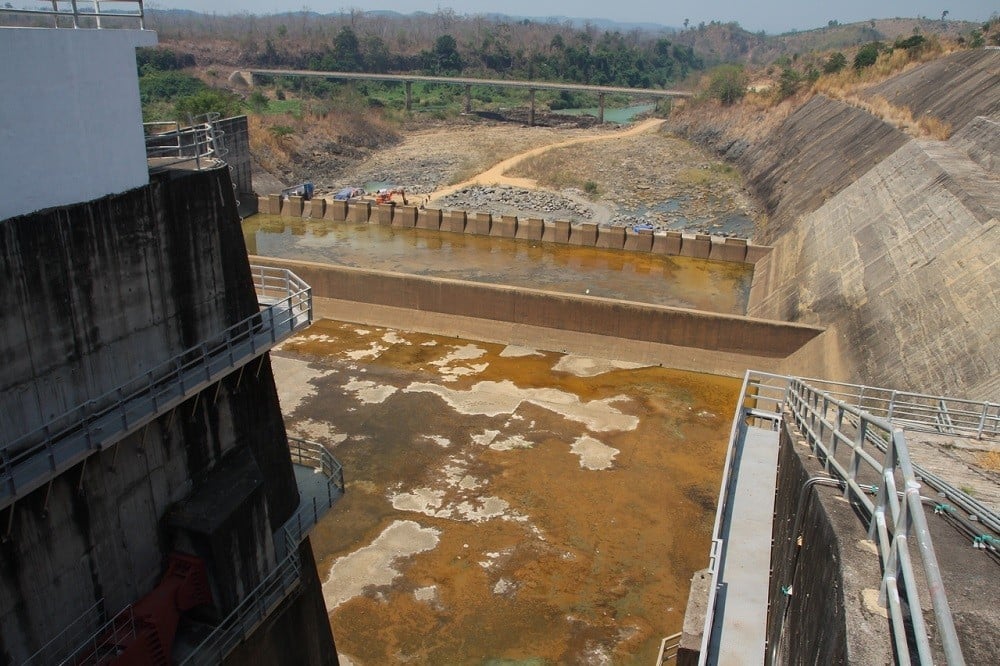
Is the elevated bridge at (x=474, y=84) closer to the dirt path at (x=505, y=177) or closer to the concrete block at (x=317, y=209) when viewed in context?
the dirt path at (x=505, y=177)

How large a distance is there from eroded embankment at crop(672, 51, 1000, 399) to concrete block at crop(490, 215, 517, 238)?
34.5 feet

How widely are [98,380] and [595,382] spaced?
1619cm

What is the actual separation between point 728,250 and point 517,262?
340 inches

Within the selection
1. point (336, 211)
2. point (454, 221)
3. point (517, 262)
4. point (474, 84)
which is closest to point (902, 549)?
point (517, 262)

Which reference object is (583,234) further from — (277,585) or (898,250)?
(277,585)

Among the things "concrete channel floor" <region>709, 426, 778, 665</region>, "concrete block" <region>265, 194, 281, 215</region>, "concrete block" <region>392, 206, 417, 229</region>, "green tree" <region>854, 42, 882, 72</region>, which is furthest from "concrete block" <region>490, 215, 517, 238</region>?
"green tree" <region>854, 42, 882, 72</region>

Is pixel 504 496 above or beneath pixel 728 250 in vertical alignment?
beneath

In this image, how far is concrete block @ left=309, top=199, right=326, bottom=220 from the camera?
3665 centimetres

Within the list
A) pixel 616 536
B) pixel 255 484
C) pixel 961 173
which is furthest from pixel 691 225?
pixel 255 484

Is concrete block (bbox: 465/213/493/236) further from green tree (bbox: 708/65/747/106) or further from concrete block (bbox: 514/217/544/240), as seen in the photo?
green tree (bbox: 708/65/747/106)

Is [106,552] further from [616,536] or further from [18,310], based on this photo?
[616,536]

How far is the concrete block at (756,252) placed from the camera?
31328 mm

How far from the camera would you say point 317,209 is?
3678cm

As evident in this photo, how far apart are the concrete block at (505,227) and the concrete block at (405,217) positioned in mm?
3690
